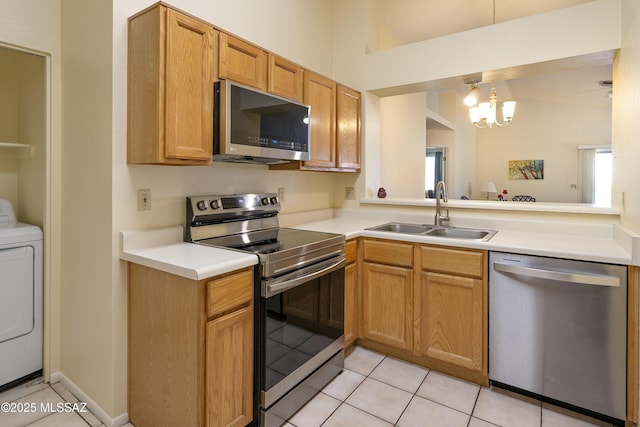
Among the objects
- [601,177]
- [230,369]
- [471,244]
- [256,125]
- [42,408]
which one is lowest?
[42,408]

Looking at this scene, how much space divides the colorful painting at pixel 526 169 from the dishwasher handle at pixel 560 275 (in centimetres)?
635

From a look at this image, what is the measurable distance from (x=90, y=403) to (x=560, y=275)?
2.53m

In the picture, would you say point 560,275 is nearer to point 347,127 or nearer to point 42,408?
point 347,127

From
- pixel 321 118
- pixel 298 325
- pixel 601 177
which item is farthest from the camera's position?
pixel 601 177

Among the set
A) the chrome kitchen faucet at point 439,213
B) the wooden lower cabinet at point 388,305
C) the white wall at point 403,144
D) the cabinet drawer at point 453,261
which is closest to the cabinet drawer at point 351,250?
the wooden lower cabinet at point 388,305

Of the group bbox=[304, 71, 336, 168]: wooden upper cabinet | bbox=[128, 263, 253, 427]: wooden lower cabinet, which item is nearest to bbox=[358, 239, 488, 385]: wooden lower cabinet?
bbox=[304, 71, 336, 168]: wooden upper cabinet

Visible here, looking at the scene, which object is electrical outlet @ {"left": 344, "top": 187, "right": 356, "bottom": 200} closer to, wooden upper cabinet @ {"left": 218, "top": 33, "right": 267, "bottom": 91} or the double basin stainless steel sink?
the double basin stainless steel sink

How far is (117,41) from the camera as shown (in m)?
1.68

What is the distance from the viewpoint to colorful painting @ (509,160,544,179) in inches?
283

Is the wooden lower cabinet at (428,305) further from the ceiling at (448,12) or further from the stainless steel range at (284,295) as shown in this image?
the ceiling at (448,12)

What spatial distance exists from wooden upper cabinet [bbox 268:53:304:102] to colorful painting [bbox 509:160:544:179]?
6.62 metres

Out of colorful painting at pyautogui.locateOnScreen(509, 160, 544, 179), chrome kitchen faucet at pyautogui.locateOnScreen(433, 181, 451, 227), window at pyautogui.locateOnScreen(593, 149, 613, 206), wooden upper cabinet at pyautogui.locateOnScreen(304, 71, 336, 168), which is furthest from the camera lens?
colorful painting at pyautogui.locateOnScreen(509, 160, 544, 179)

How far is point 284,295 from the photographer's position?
1712 mm

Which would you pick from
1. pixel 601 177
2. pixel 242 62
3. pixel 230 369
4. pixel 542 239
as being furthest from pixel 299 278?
pixel 601 177
